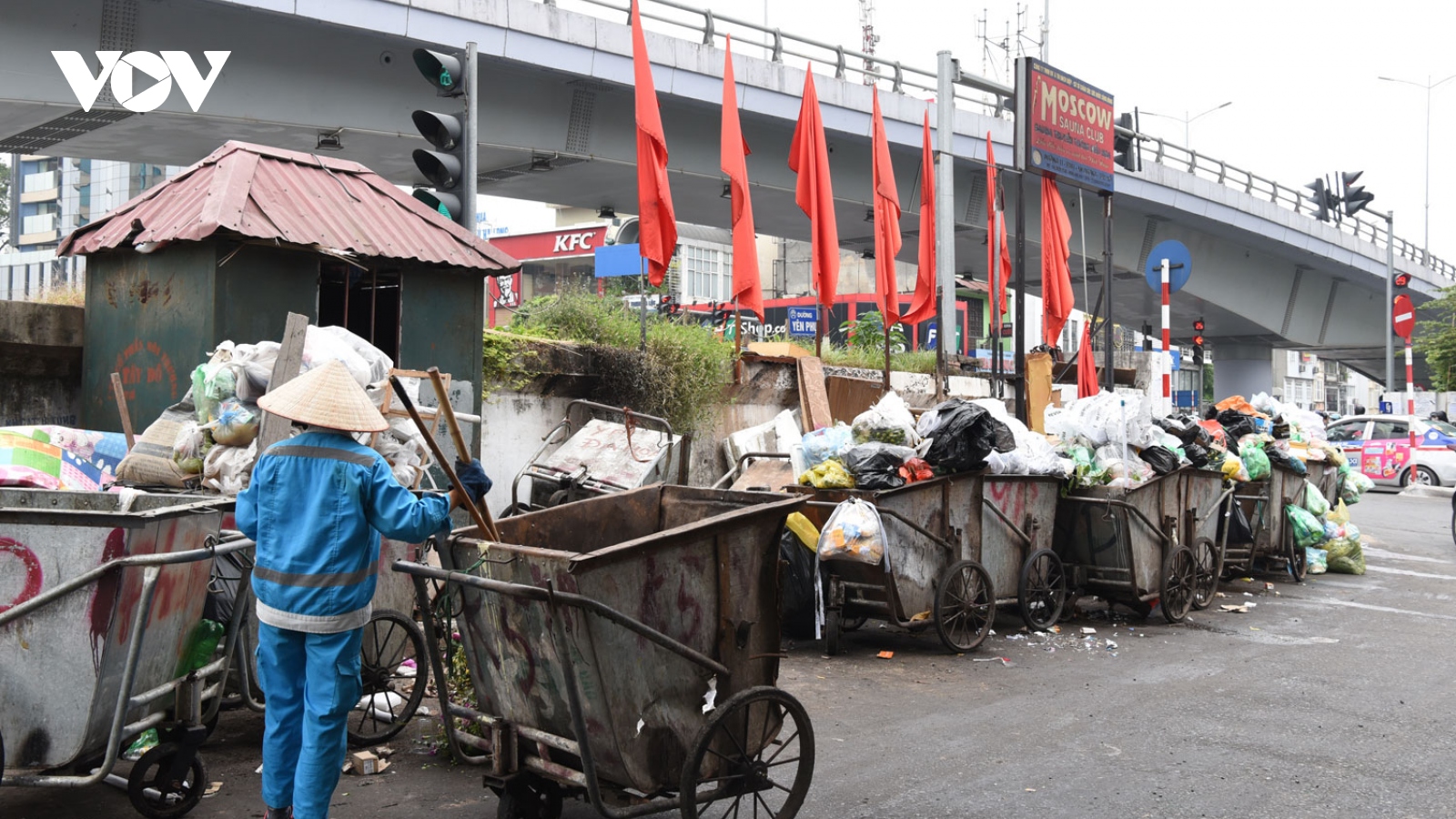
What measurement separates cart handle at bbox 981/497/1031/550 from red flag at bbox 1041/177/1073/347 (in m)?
7.47

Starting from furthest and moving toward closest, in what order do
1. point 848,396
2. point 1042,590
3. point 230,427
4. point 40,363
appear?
point 848,396
point 1042,590
point 40,363
point 230,427

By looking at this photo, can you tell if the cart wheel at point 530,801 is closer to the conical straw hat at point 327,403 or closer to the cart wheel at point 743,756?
the cart wheel at point 743,756

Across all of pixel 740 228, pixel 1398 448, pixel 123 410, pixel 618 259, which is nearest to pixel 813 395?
pixel 740 228

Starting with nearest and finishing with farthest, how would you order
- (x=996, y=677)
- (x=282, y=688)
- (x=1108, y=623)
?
(x=282, y=688) < (x=996, y=677) < (x=1108, y=623)

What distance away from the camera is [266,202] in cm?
796

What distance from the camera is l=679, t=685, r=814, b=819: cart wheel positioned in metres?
4.11

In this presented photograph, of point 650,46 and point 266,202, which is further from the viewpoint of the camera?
point 650,46

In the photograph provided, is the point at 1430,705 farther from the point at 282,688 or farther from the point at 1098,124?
the point at 1098,124

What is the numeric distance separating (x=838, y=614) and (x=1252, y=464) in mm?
5482

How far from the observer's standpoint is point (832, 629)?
784cm

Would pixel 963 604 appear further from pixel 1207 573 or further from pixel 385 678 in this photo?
pixel 385 678

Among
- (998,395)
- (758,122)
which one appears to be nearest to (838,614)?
(998,395)

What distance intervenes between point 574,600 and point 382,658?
98.5 inches

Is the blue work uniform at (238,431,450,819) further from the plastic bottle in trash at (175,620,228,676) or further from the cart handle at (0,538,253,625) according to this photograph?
the plastic bottle in trash at (175,620,228,676)
